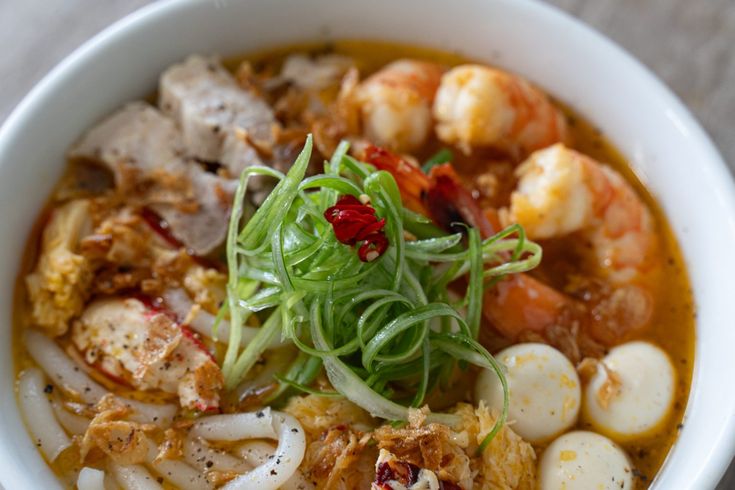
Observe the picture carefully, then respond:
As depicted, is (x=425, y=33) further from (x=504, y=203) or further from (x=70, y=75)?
(x=70, y=75)

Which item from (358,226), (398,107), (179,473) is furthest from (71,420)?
(398,107)

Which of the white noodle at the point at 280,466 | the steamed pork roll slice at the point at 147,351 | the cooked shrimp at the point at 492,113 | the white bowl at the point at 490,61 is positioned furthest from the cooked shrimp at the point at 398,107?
the white noodle at the point at 280,466

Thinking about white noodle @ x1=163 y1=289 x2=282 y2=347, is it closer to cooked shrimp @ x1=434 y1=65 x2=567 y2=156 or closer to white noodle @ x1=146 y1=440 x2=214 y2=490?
white noodle @ x1=146 y1=440 x2=214 y2=490

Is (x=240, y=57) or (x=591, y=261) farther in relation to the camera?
(x=240, y=57)

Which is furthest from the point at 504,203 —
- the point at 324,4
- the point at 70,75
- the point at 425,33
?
the point at 70,75

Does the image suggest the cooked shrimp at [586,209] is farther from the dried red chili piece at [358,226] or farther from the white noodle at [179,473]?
the white noodle at [179,473]

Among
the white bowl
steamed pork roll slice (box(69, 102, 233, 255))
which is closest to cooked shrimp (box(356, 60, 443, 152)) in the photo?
the white bowl

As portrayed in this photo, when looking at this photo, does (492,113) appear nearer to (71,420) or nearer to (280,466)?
(280,466)

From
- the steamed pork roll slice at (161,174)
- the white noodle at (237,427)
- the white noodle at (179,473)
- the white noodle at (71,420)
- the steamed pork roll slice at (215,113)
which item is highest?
the steamed pork roll slice at (215,113)
